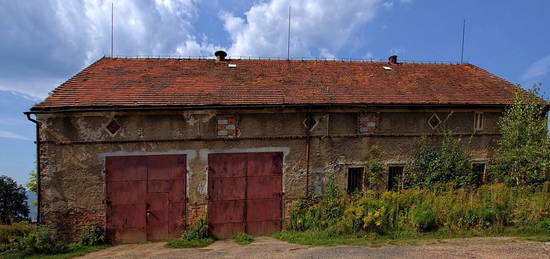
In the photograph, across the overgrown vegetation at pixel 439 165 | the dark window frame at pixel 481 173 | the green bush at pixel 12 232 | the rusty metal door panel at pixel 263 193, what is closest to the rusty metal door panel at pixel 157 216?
the rusty metal door panel at pixel 263 193

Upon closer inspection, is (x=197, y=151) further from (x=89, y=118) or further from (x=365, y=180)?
(x=365, y=180)

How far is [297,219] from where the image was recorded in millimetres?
8906

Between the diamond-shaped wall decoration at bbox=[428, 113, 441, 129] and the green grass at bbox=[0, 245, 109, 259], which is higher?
the diamond-shaped wall decoration at bbox=[428, 113, 441, 129]

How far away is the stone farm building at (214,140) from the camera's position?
8070 millimetres

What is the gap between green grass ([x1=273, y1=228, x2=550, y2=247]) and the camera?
732 cm

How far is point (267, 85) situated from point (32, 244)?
7937 mm

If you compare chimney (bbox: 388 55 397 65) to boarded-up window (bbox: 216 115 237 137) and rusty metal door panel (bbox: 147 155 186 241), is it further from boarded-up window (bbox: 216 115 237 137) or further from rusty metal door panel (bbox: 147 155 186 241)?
rusty metal door panel (bbox: 147 155 186 241)

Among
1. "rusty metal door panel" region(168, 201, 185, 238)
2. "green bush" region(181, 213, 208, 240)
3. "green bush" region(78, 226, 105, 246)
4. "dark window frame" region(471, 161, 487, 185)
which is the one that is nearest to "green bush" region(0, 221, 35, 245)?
"green bush" region(78, 226, 105, 246)

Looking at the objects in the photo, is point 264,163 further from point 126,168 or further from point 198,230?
point 126,168

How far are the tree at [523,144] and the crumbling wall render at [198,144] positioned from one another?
42.8 inches

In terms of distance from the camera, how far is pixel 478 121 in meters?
10.1

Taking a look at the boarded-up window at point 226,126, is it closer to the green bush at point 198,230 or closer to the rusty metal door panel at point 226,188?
the rusty metal door panel at point 226,188

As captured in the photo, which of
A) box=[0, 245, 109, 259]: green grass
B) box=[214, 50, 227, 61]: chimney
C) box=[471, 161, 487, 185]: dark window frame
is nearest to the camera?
box=[0, 245, 109, 259]: green grass

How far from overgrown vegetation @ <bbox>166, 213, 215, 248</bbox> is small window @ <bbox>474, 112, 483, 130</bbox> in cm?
976
